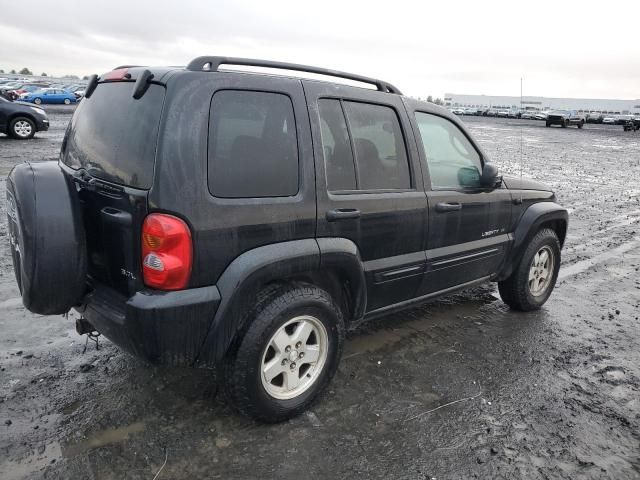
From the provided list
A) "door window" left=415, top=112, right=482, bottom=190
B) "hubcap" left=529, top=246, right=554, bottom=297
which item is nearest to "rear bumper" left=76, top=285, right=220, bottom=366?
"door window" left=415, top=112, right=482, bottom=190

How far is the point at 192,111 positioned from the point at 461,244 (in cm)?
232

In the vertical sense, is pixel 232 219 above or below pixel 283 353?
above

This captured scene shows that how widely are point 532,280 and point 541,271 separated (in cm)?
14

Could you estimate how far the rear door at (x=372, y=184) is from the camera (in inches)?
119

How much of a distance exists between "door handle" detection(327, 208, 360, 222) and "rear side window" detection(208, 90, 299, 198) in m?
0.27

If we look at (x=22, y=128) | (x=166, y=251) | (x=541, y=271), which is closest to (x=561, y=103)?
(x=22, y=128)

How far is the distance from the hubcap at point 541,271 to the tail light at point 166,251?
3389 millimetres

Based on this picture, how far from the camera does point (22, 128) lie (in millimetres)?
16297

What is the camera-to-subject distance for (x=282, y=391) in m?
2.99

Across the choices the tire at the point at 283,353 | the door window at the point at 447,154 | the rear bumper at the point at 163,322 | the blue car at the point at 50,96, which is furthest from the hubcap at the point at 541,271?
the blue car at the point at 50,96

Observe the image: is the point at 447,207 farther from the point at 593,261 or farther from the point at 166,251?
the point at 593,261

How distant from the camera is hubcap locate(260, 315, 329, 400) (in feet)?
9.50

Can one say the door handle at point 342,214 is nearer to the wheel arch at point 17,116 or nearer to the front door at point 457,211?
the front door at point 457,211

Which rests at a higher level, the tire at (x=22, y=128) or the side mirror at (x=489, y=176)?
the tire at (x=22, y=128)
